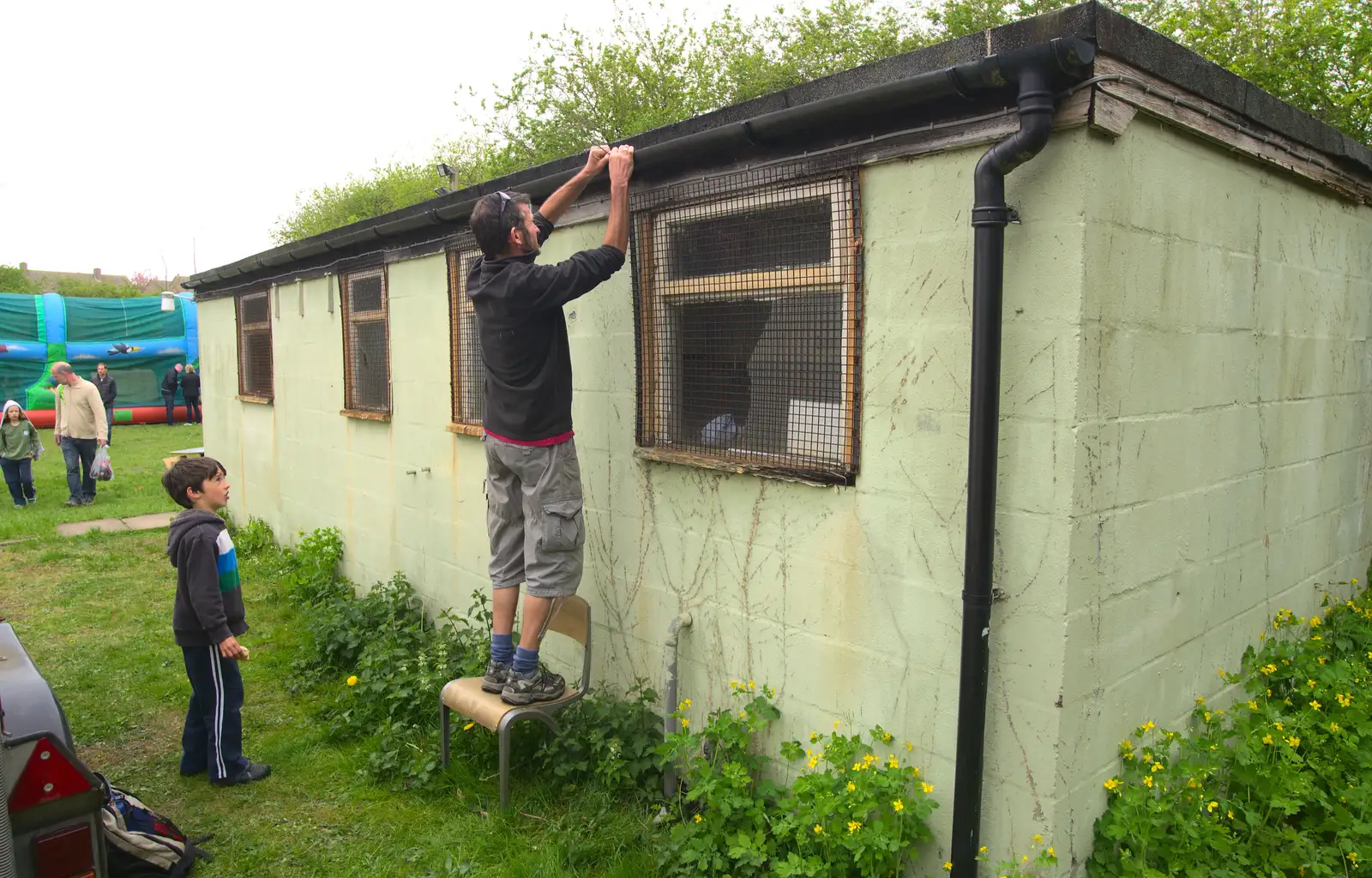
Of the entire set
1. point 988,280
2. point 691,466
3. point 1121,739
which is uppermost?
point 988,280

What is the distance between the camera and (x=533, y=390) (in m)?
3.97

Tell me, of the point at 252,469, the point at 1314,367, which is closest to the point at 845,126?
the point at 1314,367

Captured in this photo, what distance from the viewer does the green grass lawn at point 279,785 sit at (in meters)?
3.71

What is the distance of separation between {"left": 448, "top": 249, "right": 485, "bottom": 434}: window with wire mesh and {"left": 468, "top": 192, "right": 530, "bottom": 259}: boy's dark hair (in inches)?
69.3

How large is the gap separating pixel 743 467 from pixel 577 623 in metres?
1.23

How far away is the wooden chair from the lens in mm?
3926

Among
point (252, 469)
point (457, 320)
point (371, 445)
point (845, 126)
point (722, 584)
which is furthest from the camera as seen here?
point (252, 469)

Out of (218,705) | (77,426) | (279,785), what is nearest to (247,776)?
(279,785)

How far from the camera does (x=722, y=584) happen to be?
12.9ft

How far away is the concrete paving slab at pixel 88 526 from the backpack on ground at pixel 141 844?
807 centimetres

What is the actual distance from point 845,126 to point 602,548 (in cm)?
233

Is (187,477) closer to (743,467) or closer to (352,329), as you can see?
(743,467)

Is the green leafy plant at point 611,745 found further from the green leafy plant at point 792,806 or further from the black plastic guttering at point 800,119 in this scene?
the black plastic guttering at point 800,119

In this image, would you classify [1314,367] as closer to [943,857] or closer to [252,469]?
[943,857]
